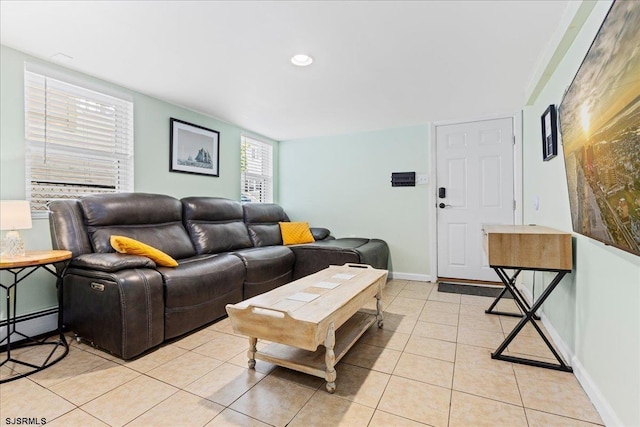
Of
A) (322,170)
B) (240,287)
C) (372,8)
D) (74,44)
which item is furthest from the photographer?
(322,170)

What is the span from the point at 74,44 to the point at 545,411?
3.70 meters

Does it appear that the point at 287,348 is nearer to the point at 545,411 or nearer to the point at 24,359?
the point at 545,411

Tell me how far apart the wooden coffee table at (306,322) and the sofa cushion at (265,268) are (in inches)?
34.2

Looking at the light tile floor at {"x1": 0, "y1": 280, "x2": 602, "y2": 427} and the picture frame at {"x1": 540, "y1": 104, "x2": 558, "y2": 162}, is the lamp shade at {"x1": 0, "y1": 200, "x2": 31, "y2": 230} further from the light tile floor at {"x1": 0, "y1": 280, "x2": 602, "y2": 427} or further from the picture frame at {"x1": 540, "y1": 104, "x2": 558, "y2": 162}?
the picture frame at {"x1": 540, "y1": 104, "x2": 558, "y2": 162}

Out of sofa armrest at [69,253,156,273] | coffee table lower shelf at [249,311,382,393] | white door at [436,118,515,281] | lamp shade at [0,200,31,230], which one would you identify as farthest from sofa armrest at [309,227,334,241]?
lamp shade at [0,200,31,230]

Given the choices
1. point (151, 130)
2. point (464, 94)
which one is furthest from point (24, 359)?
point (464, 94)

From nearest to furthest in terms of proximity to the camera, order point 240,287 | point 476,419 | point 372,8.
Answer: point 476,419, point 372,8, point 240,287

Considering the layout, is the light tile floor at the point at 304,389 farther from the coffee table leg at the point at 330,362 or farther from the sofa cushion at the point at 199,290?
the sofa cushion at the point at 199,290

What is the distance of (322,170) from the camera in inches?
190

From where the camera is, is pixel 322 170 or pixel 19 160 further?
pixel 322 170

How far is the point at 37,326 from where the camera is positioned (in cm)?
234

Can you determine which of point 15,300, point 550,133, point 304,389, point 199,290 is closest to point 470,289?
point 550,133

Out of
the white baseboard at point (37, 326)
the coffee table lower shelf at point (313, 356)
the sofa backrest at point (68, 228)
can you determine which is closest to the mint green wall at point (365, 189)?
the coffee table lower shelf at point (313, 356)

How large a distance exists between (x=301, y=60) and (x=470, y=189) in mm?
2788
